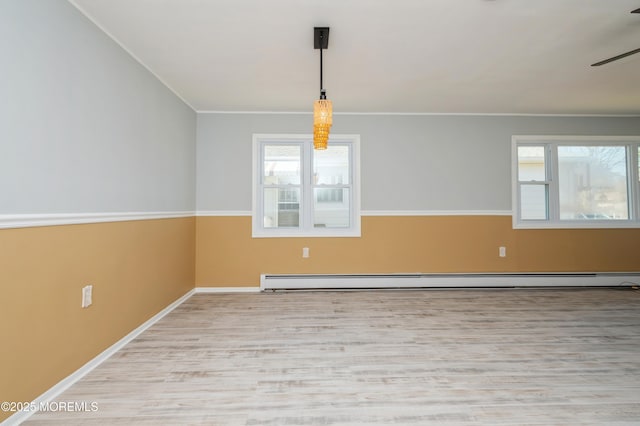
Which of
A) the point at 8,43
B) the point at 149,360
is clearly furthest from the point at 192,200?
the point at 8,43

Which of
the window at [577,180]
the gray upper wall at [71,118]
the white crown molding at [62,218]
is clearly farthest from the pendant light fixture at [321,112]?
the window at [577,180]

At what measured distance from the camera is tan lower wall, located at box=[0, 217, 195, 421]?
5.25 feet

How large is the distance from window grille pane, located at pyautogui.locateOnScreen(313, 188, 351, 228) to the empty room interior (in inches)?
1.1

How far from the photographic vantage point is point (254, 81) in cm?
332

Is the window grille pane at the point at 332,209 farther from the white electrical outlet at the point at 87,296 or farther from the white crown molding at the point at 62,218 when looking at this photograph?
the white electrical outlet at the point at 87,296

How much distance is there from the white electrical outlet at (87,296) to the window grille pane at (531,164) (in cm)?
511

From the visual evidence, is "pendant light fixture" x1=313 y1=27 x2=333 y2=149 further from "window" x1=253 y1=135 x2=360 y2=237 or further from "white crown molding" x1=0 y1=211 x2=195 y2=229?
"window" x1=253 y1=135 x2=360 y2=237

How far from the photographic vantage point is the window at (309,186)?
4.46m

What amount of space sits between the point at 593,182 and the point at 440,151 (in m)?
2.28

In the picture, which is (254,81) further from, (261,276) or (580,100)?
(580,100)

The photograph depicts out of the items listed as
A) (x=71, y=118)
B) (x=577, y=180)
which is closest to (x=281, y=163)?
(x=71, y=118)

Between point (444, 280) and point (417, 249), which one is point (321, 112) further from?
point (444, 280)

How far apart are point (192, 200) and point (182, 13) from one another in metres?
2.47

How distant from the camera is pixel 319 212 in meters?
4.53
